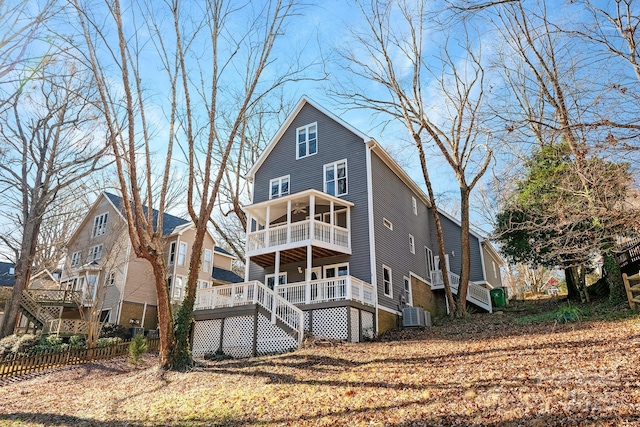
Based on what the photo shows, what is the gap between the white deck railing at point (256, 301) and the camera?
14.9 metres

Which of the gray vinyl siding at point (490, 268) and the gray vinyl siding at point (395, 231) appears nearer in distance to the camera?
the gray vinyl siding at point (395, 231)

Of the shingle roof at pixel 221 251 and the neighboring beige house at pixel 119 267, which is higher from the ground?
the shingle roof at pixel 221 251

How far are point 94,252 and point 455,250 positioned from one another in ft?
80.4

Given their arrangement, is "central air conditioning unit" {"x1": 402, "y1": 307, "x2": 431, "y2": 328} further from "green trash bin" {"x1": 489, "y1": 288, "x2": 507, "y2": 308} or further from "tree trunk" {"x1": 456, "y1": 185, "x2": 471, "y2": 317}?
"green trash bin" {"x1": 489, "y1": 288, "x2": 507, "y2": 308}

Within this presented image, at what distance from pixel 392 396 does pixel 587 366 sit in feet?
11.8

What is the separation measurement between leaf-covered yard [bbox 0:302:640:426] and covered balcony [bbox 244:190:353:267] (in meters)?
4.99

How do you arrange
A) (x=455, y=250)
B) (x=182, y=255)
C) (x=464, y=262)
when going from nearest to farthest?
1. (x=464, y=262)
2. (x=455, y=250)
3. (x=182, y=255)

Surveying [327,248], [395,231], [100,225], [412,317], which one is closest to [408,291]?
[412,317]

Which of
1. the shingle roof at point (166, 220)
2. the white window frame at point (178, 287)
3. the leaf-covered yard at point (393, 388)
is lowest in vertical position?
the leaf-covered yard at point (393, 388)

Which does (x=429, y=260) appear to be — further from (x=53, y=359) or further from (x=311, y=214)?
(x=53, y=359)

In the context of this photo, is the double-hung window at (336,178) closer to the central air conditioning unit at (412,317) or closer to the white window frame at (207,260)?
the central air conditioning unit at (412,317)

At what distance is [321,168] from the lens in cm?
2020

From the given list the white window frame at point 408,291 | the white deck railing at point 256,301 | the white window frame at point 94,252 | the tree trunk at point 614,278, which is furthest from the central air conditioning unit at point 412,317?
the white window frame at point 94,252

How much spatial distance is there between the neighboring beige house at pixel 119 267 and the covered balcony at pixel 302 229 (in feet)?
35.1
